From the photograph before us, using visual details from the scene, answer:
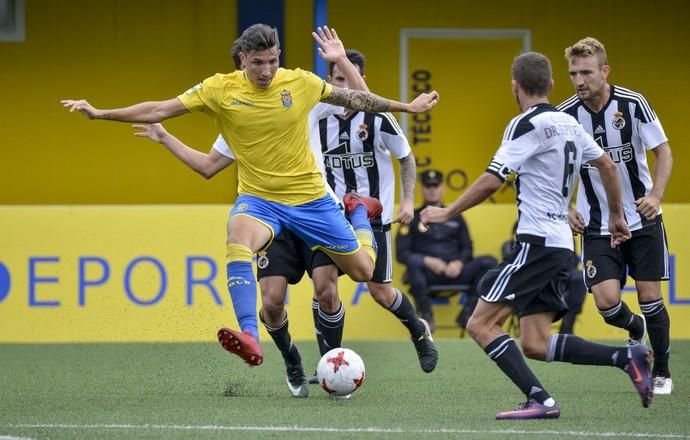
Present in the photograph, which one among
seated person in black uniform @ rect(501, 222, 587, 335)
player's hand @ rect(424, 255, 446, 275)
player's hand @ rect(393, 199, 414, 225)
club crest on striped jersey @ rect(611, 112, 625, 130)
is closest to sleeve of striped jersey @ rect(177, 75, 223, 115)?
player's hand @ rect(393, 199, 414, 225)

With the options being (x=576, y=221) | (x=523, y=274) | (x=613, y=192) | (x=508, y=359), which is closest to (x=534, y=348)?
(x=508, y=359)

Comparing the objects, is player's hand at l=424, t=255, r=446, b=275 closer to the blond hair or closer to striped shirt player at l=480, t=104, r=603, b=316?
the blond hair

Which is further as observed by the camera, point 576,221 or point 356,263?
point 576,221

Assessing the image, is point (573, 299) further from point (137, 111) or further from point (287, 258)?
point (137, 111)

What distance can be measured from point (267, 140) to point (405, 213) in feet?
5.16

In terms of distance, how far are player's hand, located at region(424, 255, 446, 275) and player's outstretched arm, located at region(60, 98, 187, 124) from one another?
6114 millimetres

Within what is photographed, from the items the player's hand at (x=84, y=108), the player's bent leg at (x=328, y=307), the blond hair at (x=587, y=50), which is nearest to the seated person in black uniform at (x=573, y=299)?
the player's bent leg at (x=328, y=307)

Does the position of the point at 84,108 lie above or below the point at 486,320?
above

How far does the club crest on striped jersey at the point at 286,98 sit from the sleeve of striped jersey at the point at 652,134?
2168 millimetres

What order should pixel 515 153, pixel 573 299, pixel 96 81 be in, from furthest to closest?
pixel 96 81, pixel 573 299, pixel 515 153

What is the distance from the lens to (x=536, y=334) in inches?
277

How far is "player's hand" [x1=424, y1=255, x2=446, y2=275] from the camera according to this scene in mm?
13477

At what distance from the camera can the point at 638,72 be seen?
53.2 ft

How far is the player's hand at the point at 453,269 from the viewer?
13.5m
